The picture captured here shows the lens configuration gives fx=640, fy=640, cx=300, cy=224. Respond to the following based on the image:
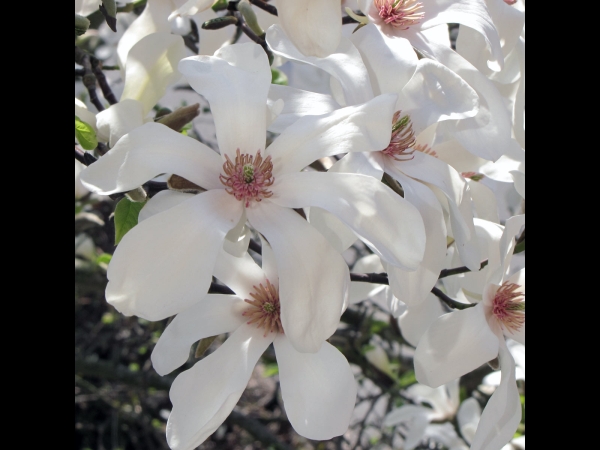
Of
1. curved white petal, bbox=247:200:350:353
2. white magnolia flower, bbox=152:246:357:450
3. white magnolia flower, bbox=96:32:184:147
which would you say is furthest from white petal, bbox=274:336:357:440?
white magnolia flower, bbox=96:32:184:147

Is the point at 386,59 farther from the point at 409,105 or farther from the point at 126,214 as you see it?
the point at 126,214

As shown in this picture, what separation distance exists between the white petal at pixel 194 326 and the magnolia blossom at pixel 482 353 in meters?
0.21

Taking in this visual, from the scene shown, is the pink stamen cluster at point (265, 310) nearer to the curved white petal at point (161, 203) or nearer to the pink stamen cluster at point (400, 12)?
the curved white petal at point (161, 203)

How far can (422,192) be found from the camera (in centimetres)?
60

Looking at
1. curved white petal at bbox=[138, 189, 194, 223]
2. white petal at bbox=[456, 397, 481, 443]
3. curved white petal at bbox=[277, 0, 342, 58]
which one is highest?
curved white petal at bbox=[277, 0, 342, 58]

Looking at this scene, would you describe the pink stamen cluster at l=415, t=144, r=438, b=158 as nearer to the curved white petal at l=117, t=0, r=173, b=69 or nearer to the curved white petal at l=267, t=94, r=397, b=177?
the curved white petal at l=267, t=94, r=397, b=177

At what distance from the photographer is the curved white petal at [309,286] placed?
0.53m

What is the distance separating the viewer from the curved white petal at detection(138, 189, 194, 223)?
23.0 inches

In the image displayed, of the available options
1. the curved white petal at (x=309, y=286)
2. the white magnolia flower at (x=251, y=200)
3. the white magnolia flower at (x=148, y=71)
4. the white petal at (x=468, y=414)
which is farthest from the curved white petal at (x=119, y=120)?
the white petal at (x=468, y=414)

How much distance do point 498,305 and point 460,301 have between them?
0.31 feet

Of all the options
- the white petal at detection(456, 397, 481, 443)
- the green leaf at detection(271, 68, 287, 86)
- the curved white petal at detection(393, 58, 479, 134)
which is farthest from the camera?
the white petal at detection(456, 397, 481, 443)

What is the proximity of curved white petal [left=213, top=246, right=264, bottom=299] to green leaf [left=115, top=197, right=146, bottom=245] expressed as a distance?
0.11 metres

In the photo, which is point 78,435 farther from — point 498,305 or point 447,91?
point 447,91
